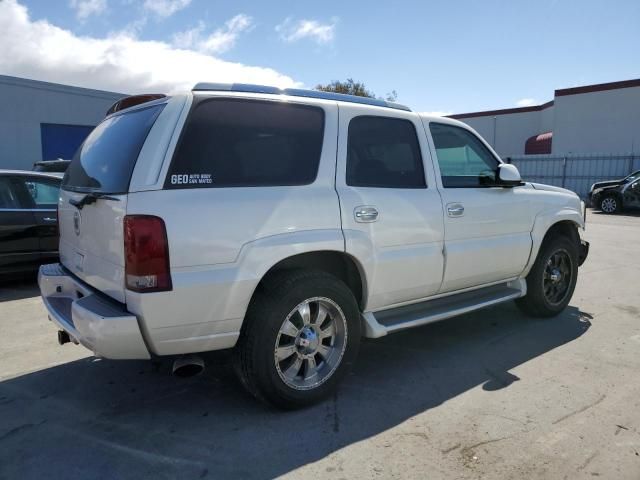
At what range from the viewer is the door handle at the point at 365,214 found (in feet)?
11.4

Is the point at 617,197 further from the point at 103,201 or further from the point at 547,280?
the point at 103,201

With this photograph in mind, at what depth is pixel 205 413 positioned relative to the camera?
3318 mm

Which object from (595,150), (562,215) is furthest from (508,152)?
(562,215)

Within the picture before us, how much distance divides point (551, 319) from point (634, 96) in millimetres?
24579

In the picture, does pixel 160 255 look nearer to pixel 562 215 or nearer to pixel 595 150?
A: pixel 562 215

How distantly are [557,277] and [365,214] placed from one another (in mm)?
2869

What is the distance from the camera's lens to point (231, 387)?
3.70 meters

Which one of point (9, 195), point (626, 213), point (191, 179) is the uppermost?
point (191, 179)

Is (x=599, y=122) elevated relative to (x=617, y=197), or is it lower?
elevated

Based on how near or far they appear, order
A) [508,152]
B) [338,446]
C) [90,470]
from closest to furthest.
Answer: [90,470]
[338,446]
[508,152]

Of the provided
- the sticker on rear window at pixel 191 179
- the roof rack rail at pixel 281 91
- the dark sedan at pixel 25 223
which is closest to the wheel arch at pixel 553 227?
the roof rack rail at pixel 281 91

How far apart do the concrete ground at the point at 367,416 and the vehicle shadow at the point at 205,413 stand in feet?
0.03

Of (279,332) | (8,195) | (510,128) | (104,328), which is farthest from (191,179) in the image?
(510,128)

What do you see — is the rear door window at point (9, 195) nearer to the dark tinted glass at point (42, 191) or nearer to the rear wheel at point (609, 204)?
the dark tinted glass at point (42, 191)
